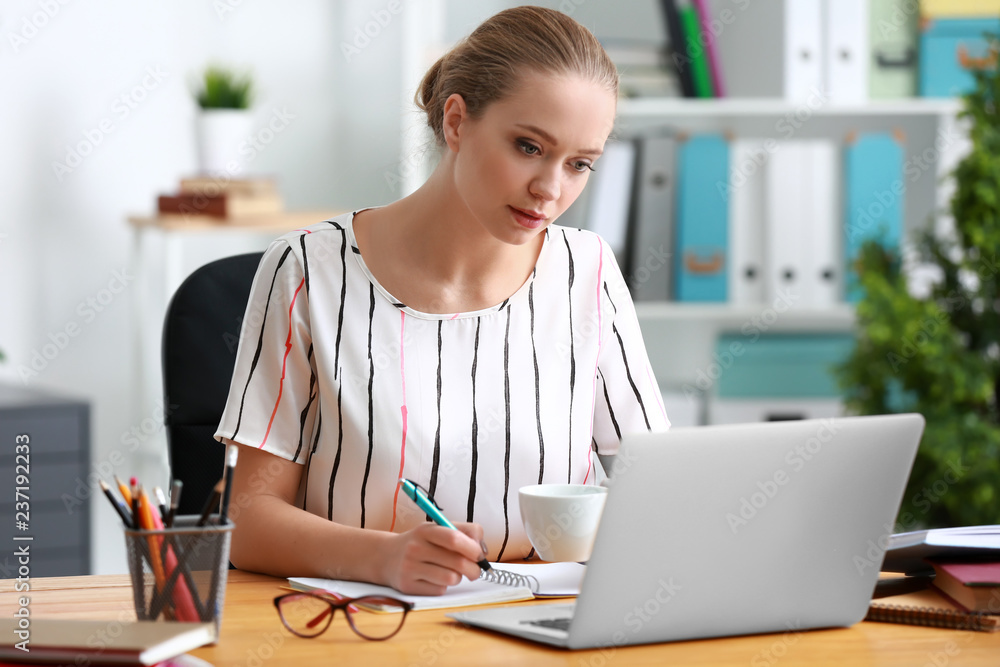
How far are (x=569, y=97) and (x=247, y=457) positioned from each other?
1.65ft

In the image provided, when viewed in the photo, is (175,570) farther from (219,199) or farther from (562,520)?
(219,199)

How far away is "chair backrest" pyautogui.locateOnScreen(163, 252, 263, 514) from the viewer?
4.42 ft

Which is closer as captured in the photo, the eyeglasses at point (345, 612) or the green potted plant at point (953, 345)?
the eyeglasses at point (345, 612)

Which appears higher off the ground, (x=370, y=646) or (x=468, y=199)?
(x=468, y=199)

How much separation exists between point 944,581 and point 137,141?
2167 mm

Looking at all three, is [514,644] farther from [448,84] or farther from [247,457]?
[448,84]

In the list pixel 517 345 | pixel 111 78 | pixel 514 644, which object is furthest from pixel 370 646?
pixel 111 78

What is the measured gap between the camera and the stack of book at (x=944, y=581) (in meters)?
0.91

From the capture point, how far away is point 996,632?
90 cm

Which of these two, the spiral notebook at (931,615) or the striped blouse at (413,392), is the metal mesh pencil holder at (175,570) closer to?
the striped blouse at (413,392)

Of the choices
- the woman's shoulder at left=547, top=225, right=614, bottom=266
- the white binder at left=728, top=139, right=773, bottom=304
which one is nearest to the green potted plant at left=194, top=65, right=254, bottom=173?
the white binder at left=728, top=139, right=773, bottom=304

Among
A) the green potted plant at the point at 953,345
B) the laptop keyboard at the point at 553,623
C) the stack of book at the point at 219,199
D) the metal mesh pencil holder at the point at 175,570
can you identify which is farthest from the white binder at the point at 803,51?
the metal mesh pencil holder at the point at 175,570

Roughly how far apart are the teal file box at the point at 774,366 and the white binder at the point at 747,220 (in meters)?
0.12

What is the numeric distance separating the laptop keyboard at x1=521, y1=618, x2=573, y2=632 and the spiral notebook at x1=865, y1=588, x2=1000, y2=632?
0.26 m
